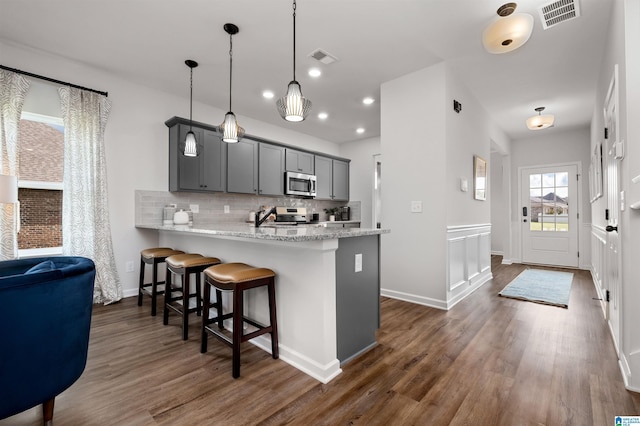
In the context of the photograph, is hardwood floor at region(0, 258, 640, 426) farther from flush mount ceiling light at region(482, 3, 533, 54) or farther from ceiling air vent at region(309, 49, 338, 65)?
ceiling air vent at region(309, 49, 338, 65)

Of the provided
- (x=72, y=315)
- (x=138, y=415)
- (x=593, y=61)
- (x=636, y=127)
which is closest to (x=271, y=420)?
(x=138, y=415)

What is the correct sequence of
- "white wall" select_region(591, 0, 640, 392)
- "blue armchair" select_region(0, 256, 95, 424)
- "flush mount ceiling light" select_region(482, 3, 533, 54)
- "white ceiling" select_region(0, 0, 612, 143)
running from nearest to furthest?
"blue armchair" select_region(0, 256, 95, 424) < "white wall" select_region(591, 0, 640, 392) < "flush mount ceiling light" select_region(482, 3, 533, 54) < "white ceiling" select_region(0, 0, 612, 143)

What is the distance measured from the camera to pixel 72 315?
134 centimetres

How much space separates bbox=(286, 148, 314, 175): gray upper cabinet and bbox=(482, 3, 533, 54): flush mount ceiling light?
353 cm

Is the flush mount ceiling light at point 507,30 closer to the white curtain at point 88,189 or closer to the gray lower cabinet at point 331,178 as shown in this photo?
the gray lower cabinet at point 331,178

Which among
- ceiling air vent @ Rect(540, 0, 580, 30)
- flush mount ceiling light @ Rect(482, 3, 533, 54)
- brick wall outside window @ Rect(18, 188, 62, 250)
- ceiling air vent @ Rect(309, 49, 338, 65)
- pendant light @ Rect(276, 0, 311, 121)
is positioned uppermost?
ceiling air vent @ Rect(309, 49, 338, 65)

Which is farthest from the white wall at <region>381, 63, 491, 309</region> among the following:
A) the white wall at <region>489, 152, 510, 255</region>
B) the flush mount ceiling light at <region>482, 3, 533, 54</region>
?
the white wall at <region>489, 152, 510, 255</region>

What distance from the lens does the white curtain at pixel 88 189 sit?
318 centimetres

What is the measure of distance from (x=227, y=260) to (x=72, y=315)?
53.4 inches

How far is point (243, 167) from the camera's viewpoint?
183 inches

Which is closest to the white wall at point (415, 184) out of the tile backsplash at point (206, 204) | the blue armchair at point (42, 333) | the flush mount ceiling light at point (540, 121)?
the flush mount ceiling light at point (540, 121)

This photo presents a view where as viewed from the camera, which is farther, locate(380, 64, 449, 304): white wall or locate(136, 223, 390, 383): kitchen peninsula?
locate(380, 64, 449, 304): white wall

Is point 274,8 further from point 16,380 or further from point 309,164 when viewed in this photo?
point 309,164

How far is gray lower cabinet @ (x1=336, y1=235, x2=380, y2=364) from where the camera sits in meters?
2.02
